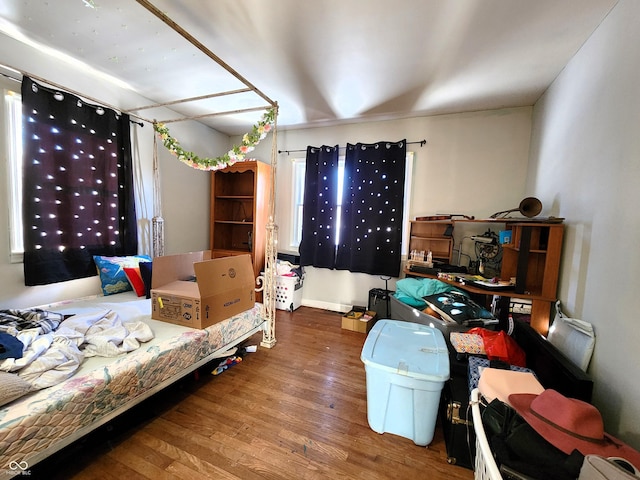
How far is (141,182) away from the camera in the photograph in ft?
9.88

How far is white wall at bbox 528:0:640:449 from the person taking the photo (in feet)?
3.89

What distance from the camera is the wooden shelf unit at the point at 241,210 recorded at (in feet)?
12.2

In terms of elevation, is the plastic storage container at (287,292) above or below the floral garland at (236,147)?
below

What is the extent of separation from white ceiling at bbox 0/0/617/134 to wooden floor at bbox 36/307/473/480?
267cm

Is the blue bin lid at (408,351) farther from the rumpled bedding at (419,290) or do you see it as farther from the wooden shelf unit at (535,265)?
the wooden shelf unit at (535,265)

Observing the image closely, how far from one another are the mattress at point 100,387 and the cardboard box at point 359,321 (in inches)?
56.0

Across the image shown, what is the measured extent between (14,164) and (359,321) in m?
3.50

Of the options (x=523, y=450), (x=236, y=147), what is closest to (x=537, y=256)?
(x=523, y=450)

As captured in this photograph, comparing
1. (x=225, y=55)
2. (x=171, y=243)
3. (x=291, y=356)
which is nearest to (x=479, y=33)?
(x=225, y=55)

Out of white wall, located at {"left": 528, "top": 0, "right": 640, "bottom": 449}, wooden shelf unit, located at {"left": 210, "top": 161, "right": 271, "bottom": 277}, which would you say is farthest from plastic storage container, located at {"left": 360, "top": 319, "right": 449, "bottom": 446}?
wooden shelf unit, located at {"left": 210, "top": 161, "right": 271, "bottom": 277}

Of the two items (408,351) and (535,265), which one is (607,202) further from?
(408,351)

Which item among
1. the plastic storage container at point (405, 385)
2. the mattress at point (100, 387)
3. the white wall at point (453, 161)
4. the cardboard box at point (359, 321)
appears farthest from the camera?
the cardboard box at point (359, 321)

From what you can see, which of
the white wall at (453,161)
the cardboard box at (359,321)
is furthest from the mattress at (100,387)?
the white wall at (453,161)

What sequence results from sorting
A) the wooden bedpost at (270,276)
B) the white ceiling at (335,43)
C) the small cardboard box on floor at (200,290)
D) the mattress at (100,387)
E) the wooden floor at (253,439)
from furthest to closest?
the wooden bedpost at (270,276) → the small cardboard box on floor at (200,290) → the white ceiling at (335,43) → the wooden floor at (253,439) → the mattress at (100,387)
